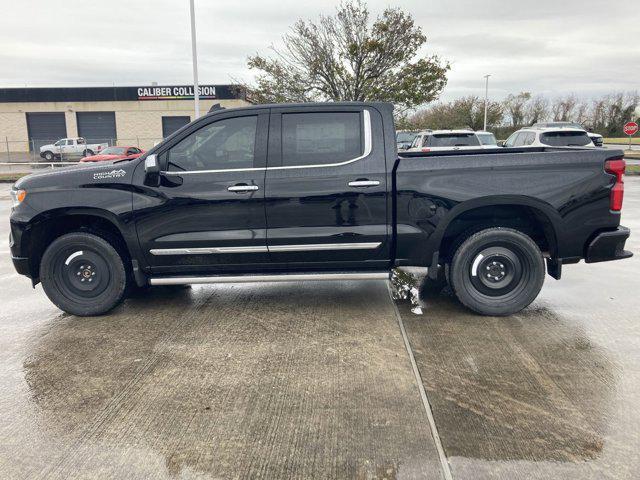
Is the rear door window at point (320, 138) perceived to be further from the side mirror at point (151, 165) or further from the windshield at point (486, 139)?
the windshield at point (486, 139)

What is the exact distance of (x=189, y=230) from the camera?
16.8 feet

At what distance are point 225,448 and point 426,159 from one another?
125 inches

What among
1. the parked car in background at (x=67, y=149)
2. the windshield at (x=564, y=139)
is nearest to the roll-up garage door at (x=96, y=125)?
the parked car in background at (x=67, y=149)

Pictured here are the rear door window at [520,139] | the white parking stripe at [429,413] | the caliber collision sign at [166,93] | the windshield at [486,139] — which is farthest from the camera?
the caliber collision sign at [166,93]

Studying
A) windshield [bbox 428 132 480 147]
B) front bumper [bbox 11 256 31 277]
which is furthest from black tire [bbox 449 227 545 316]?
windshield [bbox 428 132 480 147]

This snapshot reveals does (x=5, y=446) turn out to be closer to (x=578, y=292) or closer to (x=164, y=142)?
(x=164, y=142)

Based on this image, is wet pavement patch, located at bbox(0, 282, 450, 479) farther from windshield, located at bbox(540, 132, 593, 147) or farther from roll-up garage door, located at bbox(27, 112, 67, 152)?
roll-up garage door, located at bbox(27, 112, 67, 152)

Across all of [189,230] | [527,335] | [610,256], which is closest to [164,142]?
[189,230]

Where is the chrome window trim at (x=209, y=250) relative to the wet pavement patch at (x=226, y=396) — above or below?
above

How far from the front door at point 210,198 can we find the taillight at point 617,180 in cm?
318

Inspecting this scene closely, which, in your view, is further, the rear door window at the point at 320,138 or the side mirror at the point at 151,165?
the rear door window at the point at 320,138

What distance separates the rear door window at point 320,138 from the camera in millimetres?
5129

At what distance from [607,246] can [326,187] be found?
8.81ft

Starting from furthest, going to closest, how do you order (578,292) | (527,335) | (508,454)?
(578,292) → (527,335) → (508,454)
